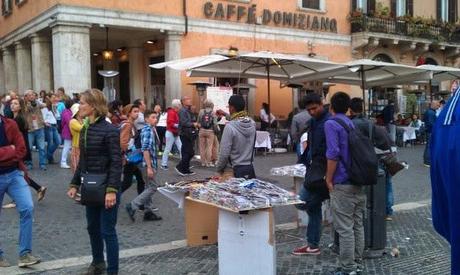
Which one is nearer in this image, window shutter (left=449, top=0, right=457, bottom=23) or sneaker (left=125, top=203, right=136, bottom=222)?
sneaker (left=125, top=203, right=136, bottom=222)

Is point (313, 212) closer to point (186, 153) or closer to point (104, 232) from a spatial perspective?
point (104, 232)

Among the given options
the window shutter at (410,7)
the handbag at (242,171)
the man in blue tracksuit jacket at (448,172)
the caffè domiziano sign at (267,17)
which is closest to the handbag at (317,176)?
the handbag at (242,171)

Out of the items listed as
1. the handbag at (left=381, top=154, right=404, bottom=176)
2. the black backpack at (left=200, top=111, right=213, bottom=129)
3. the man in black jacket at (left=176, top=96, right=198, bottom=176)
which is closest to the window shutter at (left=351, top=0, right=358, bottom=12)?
the black backpack at (left=200, top=111, right=213, bottom=129)

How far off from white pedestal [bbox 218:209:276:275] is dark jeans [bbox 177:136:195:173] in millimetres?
7045

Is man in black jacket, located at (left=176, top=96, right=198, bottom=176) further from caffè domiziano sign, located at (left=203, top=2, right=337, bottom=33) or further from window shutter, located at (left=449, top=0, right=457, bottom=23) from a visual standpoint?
window shutter, located at (left=449, top=0, right=457, bottom=23)

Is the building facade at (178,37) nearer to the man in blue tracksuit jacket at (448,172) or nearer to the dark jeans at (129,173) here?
the dark jeans at (129,173)

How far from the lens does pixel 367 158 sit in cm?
505

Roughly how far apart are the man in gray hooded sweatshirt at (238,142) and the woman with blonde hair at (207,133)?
22.1ft

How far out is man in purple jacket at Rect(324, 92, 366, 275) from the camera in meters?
5.05

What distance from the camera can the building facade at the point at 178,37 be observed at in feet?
A: 57.2

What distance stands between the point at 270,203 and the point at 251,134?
1834mm

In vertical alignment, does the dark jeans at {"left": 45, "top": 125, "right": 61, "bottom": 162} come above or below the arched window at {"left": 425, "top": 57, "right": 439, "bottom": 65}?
below

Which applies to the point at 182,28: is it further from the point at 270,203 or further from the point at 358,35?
the point at 270,203

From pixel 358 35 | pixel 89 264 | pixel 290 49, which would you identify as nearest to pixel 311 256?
pixel 89 264
